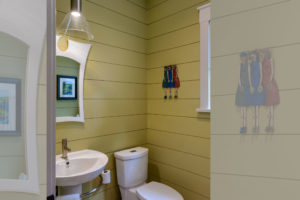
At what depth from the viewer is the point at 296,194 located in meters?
0.38

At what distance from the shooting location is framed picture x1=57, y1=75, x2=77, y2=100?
153cm

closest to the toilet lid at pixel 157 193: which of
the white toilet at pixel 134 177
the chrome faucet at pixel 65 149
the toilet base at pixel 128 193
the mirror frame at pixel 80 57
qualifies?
the white toilet at pixel 134 177

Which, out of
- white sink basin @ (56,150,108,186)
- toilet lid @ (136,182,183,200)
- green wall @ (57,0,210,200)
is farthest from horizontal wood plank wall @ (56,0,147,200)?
toilet lid @ (136,182,183,200)

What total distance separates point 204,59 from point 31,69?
1.41 m

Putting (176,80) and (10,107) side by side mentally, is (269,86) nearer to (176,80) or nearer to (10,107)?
(10,107)

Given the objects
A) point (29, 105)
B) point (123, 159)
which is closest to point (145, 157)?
point (123, 159)

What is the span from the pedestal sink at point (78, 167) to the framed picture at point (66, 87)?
51 cm

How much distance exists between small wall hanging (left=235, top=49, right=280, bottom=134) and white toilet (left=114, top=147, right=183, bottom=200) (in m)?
1.48

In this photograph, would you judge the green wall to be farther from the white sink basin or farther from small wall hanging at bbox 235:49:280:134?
small wall hanging at bbox 235:49:280:134

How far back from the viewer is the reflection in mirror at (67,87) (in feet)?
5.04

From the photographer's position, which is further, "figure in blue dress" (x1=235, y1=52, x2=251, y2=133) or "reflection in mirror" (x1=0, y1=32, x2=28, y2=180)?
"reflection in mirror" (x1=0, y1=32, x2=28, y2=180)

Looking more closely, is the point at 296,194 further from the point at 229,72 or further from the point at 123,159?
the point at 123,159

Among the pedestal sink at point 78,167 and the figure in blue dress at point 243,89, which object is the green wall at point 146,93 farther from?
the figure in blue dress at point 243,89

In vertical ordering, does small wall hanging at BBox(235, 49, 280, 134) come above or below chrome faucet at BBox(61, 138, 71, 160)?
above
